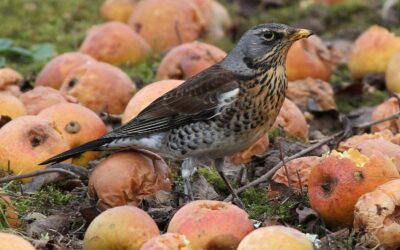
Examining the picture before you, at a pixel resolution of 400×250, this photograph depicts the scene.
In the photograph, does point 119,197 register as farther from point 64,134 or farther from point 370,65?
point 370,65

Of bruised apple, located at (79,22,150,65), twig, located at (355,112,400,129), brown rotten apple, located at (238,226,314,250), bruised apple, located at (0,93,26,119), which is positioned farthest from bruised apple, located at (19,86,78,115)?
brown rotten apple, located at (238,226,314,250)

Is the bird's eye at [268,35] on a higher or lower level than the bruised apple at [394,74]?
higher

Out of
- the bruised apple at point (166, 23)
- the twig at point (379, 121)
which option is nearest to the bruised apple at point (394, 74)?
the twig at point (379, 121)

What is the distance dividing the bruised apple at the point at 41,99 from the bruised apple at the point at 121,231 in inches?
116

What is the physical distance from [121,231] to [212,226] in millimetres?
499

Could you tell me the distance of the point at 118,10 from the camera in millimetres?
12328

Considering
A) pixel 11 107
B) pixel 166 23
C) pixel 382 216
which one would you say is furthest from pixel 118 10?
pixel 382 216

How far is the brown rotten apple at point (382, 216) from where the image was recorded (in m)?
5.60

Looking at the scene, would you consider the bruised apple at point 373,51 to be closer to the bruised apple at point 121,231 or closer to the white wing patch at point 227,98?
the white wing patch at point 227,98

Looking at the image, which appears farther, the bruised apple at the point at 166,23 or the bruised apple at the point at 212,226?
the bruised apple at the point at 166,23

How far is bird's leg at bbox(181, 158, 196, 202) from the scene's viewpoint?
684 cm

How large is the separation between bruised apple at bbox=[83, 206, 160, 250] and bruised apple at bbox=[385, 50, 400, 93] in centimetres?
464

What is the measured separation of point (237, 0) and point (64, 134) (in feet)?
21.3

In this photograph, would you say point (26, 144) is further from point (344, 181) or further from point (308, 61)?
point (308, 61)
